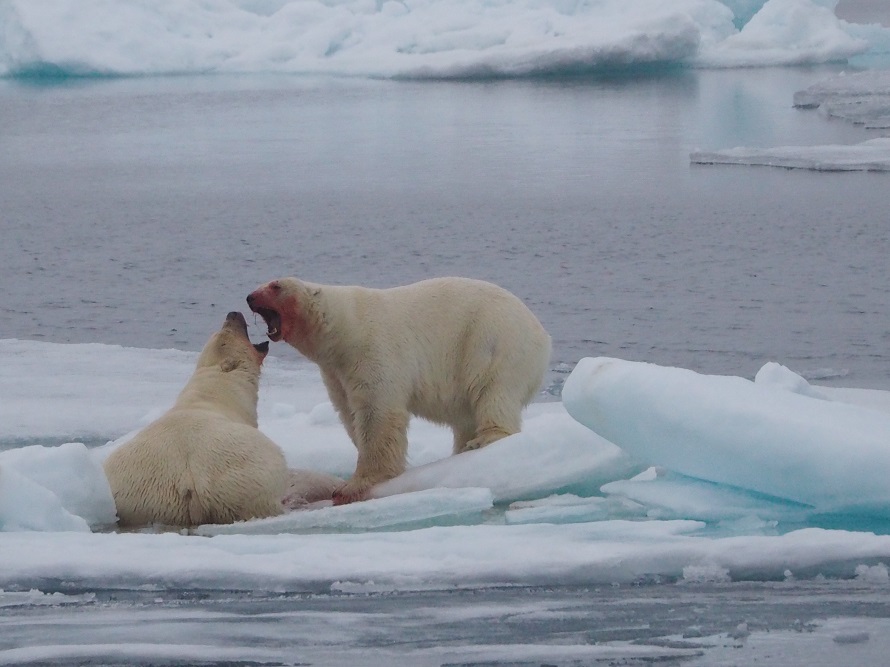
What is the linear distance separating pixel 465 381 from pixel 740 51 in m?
38.5

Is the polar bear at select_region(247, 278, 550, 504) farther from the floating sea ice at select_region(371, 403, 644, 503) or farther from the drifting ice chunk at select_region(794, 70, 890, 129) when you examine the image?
the drifting ice chunk at select_region(794, 70, 890, 129)

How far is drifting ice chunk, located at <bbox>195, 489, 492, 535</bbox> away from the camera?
4.47 meters

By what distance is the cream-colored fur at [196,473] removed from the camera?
14.6 ft

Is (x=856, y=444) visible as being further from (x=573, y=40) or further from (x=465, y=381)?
(x=573, y=40)

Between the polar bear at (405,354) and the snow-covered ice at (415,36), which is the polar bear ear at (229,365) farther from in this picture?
the snow-covered ice at (415,36)

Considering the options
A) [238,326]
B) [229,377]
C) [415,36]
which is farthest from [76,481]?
[415,36]

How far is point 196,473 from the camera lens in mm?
4453

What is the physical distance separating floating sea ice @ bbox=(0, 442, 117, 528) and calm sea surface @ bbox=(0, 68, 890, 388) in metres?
4.45

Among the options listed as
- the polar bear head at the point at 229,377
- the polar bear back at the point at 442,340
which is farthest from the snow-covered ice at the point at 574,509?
the polar bear head at the point at 229,377

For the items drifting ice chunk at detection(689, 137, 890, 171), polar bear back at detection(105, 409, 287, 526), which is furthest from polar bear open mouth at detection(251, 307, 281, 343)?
drifting ice chunk at detection(689, 137, 890, 171)

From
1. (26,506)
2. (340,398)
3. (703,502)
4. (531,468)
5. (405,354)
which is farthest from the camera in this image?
(340,398)

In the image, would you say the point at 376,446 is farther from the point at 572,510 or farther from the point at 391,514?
the point at 572,510

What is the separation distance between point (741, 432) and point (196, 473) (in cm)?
186

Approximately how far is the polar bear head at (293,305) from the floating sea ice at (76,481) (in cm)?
94
